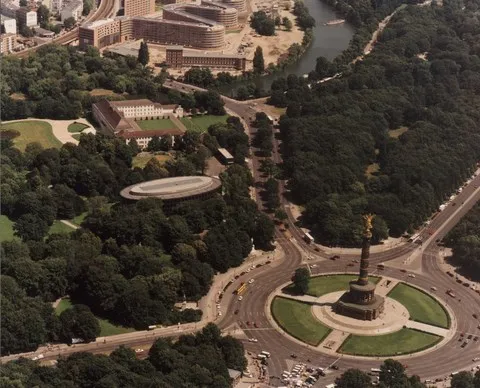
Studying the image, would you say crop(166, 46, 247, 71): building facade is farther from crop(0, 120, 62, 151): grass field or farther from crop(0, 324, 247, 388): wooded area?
crop(0, 324, 247, 388): wooded area

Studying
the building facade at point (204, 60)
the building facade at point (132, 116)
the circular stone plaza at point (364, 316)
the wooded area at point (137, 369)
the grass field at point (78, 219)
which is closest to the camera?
the wooded area at point (137, 369)

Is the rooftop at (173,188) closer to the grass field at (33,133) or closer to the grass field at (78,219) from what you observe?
the grass field at (78,219)

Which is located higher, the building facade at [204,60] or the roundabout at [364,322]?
the building facade at [204,60]

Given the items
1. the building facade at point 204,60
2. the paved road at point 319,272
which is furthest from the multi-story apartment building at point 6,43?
the paved road at point 319,272

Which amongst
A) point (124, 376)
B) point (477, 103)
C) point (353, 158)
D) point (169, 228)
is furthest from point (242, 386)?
point (477, 103)

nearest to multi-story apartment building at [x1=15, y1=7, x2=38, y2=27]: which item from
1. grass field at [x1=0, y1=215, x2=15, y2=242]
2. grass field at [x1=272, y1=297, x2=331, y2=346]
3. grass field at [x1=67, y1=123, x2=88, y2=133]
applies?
grass field at [x1=67, y1=123, x2=88, y2=133]

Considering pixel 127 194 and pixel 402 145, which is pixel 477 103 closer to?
pixel 402 145
